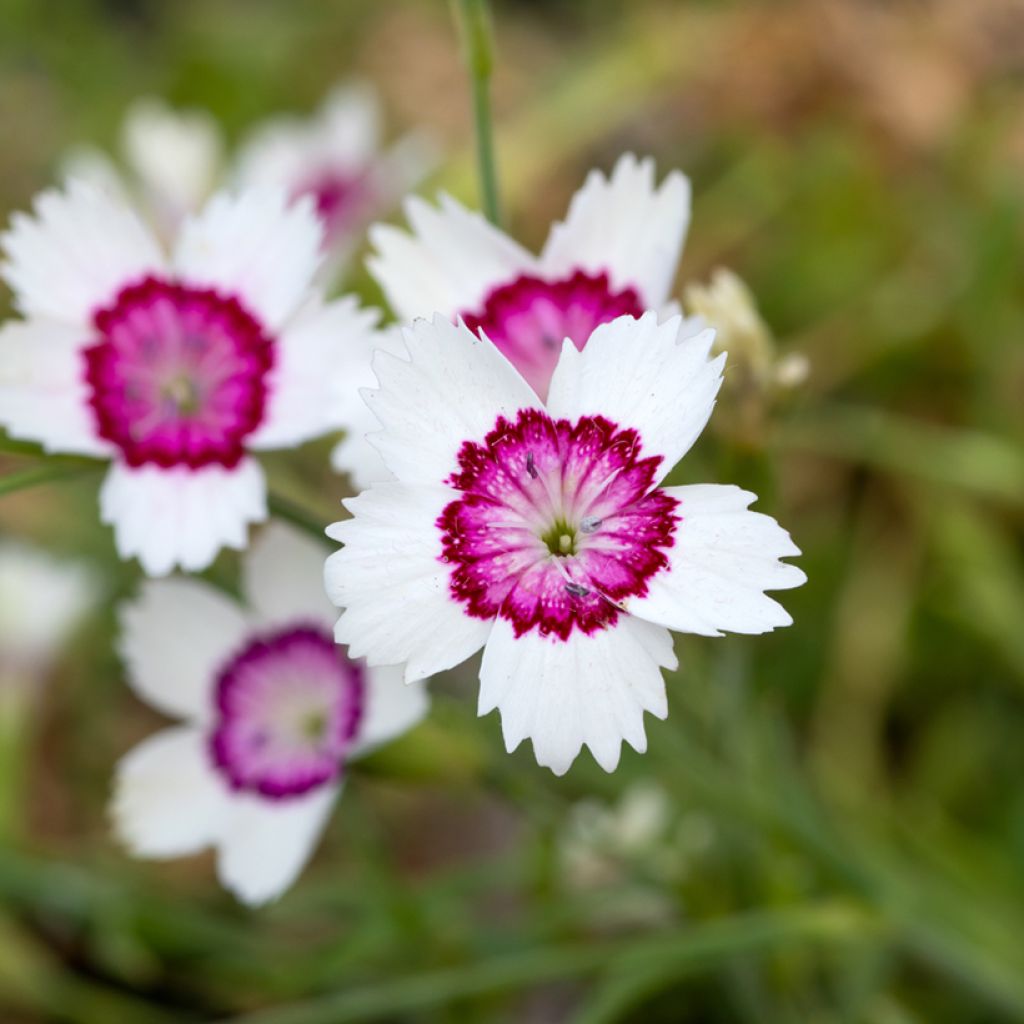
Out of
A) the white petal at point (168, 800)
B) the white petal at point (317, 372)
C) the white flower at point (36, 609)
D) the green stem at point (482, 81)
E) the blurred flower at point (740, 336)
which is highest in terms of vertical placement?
the white flower at point (36, 609)

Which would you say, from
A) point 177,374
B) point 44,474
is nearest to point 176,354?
point 177,374

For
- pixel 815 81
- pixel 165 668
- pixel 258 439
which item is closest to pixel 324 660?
pixel 165 668

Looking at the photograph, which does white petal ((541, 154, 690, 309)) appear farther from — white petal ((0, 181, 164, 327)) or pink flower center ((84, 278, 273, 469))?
white petal ((0, 181, 164, 327))

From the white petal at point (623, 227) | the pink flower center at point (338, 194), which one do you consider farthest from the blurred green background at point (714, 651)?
the pink flower center at point (338, 194)

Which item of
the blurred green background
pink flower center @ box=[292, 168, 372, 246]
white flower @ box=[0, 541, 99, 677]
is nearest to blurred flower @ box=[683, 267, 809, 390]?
the blurred green background

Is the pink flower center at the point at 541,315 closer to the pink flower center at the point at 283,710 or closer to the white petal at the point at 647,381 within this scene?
the white petal at the point at 647,381
